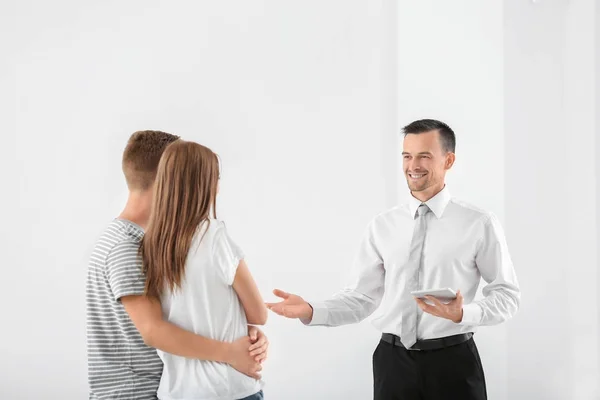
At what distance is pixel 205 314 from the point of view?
1.82m

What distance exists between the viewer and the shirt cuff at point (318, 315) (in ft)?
8.13

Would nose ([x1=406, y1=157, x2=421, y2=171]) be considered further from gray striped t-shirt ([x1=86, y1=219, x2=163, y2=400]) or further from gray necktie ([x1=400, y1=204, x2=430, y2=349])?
gray striped t-shirt ([x1=86, y1=219, x2=163, y2=400])

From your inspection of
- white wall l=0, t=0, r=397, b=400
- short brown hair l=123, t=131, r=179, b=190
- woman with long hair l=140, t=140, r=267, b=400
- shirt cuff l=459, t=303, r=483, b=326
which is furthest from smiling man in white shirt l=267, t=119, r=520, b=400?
white wall l=0, t=0, r=397, b=400

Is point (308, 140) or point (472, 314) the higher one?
point (308, 140)

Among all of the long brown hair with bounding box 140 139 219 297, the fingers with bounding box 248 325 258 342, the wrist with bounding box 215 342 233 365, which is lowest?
the wrist with bounding box 215 342 233 365

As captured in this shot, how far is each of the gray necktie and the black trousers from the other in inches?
2.4

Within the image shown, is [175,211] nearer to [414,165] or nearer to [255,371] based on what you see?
[255,371]

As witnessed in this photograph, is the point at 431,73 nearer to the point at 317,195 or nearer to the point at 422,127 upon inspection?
the point at 317,195

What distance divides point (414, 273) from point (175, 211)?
108 centimetres

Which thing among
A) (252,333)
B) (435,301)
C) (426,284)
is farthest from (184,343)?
(426,284)

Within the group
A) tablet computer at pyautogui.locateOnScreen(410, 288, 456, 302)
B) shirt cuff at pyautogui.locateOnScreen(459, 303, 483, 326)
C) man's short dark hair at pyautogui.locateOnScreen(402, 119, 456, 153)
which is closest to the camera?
tablet computer at pyautogui.locateOnScreen(410, 288, 456, 302)

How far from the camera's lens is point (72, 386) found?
383 cm

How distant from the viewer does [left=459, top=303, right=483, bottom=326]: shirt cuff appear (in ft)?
7.40

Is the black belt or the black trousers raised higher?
the black belt
